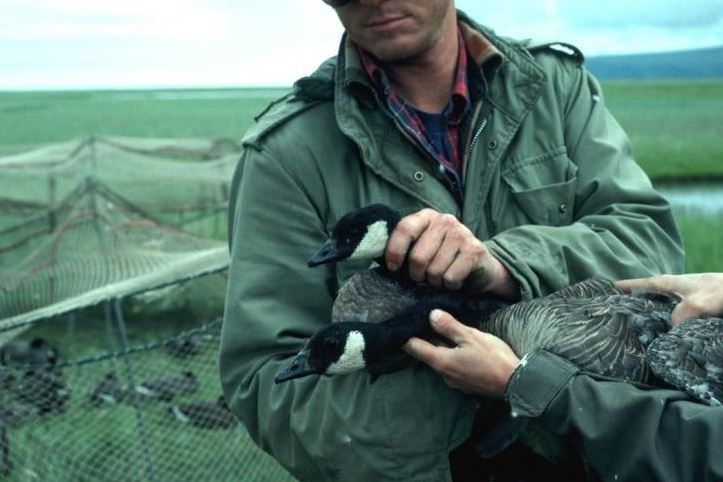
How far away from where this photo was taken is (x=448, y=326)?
2.60 metres

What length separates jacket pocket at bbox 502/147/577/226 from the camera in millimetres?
2928

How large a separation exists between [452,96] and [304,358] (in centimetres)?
99

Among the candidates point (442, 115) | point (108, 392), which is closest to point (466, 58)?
point (442, 115)

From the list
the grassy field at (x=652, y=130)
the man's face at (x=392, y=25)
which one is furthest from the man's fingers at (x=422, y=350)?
the grassy field at (x=652, y=130)

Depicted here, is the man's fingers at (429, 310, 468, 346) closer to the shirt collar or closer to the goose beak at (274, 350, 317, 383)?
the goose beak at (274, 350, 317, 383)

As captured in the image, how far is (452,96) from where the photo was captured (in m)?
3.06

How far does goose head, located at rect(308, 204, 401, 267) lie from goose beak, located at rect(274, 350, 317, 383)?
265 mm

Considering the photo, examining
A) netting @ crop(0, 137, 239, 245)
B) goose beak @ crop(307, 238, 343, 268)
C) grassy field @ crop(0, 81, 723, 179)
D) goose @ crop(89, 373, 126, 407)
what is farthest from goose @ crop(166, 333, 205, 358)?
A: grassy field @ crop(0, 81, 723, 179)

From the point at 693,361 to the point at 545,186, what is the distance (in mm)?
728

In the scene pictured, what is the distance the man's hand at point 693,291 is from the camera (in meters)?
2.66

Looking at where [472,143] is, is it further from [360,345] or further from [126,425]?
[126,425]

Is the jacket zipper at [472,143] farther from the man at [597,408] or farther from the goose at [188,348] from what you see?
the goose at [188,348]

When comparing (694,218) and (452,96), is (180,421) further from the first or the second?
(694,218)

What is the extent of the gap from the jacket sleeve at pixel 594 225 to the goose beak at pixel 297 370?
61 cm
